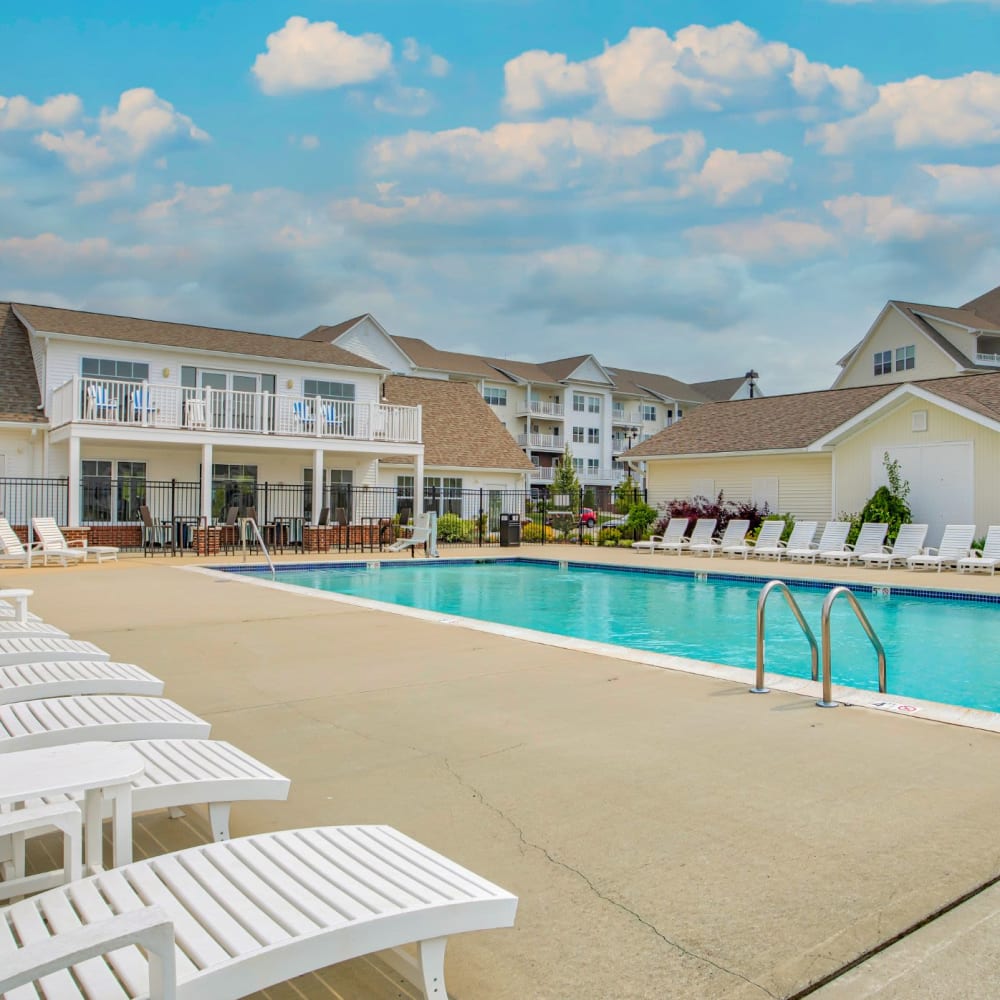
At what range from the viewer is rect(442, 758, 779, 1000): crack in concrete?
2443 mm

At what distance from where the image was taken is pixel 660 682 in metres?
6.38

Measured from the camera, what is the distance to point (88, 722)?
3623 millimetres

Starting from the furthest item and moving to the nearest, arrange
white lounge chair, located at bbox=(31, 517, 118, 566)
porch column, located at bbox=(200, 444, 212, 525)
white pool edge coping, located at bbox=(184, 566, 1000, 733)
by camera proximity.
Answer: porch column, located at bbox=(200, 444, 212, 525) < white lounge chair, located at bbox=(31, 517, 118, 566) < white pool edge coping, located at bbox=(184, 566, 1000, 733)

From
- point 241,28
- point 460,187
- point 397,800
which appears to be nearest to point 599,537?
point 460,187

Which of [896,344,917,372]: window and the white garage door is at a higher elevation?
[896,344,917,372]: window

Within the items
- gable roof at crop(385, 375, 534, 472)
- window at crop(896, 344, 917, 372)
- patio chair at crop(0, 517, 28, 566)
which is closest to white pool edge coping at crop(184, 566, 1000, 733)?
patio chair at crop(0, 517, 28, 566)

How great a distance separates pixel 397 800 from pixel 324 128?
2037 centimetres

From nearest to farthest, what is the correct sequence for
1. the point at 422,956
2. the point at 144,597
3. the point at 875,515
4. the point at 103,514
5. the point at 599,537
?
1. the point at 422,956
2. the point at 144,597
3. the point at 875,515
4. the point at 103,514
5. the point at 599,537

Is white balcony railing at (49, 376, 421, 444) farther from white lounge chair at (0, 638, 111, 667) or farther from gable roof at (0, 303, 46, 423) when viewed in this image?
white lounge chair at (0, 638, 111, 667)

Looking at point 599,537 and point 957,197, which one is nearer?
point 599,537

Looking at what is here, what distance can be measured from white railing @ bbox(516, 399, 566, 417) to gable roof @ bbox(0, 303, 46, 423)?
33775mm

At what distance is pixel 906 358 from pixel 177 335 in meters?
32.9

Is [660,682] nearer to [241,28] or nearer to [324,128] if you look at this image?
[241,28]

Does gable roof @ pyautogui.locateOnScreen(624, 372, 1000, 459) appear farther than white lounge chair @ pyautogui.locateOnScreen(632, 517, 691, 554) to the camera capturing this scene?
No
